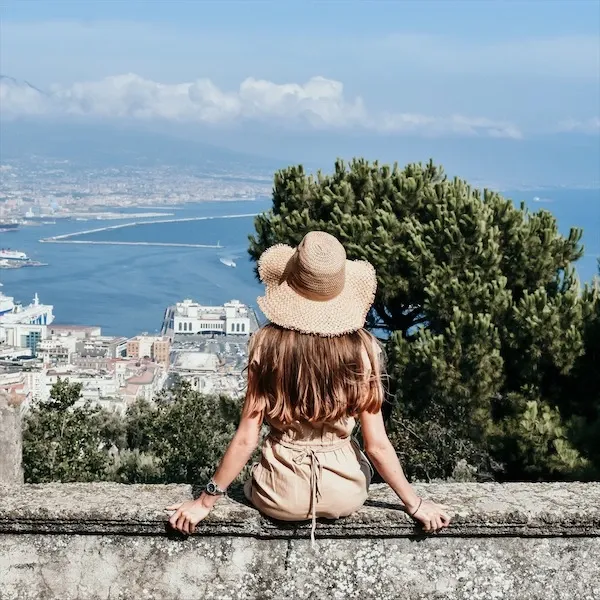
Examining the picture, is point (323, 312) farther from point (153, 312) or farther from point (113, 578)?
point (153, 312)

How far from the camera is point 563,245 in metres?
9.87

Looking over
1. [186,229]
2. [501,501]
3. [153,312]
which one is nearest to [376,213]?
[501,501]

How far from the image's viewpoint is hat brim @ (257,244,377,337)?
2.52 m

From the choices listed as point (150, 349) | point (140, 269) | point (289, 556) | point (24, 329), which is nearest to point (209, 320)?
point (150, 349)

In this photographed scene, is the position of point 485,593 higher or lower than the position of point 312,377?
lower

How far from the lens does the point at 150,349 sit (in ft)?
113

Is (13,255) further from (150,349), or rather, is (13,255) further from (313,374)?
(313,374)

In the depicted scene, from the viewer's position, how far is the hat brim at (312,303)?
252 centimetres

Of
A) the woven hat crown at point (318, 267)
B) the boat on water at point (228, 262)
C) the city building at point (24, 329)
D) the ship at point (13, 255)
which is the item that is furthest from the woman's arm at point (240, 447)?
the ship at point (13, 255)

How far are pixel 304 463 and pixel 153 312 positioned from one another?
165ft

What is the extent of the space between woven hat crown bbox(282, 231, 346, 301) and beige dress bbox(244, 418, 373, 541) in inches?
15.8

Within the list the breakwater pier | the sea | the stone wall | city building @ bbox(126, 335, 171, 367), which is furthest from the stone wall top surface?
the breakwater pier

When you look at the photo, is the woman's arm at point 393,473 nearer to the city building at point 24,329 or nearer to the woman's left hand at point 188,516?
Answer: the woman's left hand at point 188,516

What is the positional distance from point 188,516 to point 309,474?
15.2 inches
